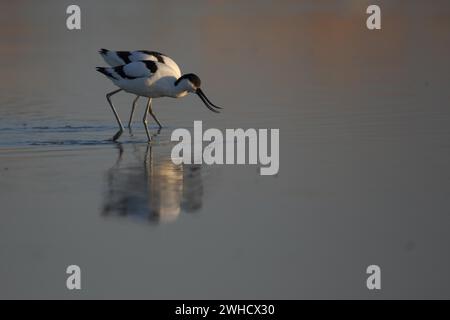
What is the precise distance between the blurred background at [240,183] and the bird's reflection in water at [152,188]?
0.08ft

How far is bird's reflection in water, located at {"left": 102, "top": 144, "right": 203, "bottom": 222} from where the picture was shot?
8930 mm

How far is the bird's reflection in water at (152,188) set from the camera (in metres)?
8.93

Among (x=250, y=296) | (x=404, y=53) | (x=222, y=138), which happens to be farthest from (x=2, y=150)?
(x=404, y=53)

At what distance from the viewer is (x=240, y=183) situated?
32.8 feet

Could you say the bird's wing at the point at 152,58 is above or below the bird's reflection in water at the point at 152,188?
above

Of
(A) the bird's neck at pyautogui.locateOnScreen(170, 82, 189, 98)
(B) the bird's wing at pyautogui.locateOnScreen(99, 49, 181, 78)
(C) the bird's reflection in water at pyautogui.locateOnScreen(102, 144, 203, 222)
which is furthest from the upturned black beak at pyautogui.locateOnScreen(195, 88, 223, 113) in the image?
(C) the bird's reflection in water at pyautogui.locateOnScreen(102, 144, 203, 222)

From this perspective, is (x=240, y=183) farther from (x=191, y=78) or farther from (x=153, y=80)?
(x=153, y=80)

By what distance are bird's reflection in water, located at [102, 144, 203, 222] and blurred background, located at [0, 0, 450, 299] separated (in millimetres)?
→ 25

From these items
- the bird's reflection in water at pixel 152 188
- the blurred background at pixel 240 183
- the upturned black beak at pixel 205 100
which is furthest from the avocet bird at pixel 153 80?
the bird's reflection in water at pixel 152 188

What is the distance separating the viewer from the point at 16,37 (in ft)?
75.2

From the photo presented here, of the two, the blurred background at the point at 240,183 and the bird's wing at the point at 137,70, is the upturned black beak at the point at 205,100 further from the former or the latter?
the bird's wing at the point at 137,70

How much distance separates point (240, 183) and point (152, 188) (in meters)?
0.83

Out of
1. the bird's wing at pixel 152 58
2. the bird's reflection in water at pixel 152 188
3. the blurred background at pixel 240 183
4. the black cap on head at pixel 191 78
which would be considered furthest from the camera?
the bird's wing at pixel 152 58

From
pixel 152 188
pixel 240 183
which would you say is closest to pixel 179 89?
pixel 240 183
